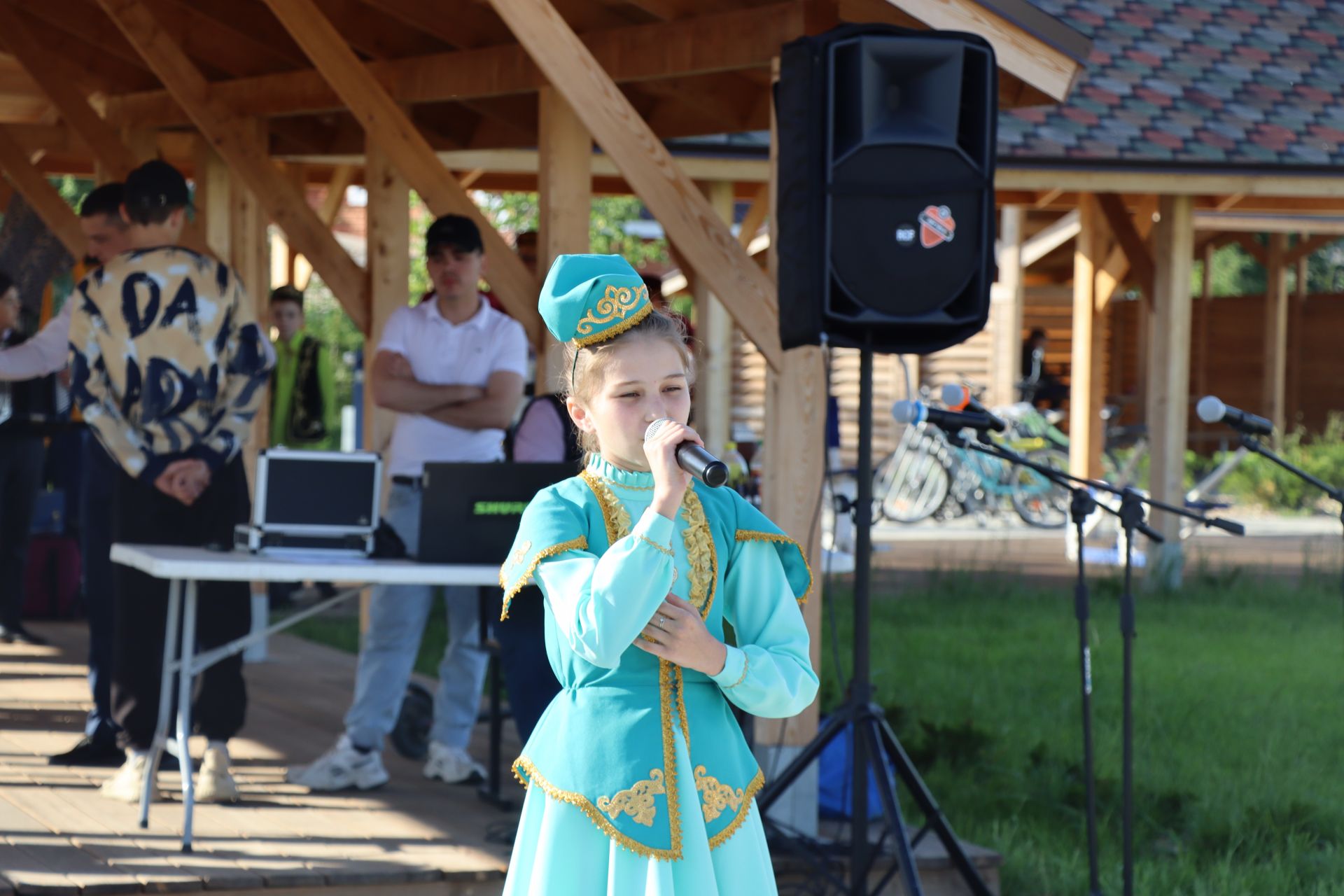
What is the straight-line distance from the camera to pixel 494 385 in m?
5.06

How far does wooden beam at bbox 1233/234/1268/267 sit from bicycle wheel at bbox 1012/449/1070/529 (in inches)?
162

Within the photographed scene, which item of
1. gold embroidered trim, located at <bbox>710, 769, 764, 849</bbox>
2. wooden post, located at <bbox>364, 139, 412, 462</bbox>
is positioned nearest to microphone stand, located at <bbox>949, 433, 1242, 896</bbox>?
gold embroidered trim, located at <bbox>710, 769, 764, 849</bbox>

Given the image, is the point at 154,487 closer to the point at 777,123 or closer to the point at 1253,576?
the point at 777,123

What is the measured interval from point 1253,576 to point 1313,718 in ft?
14.5

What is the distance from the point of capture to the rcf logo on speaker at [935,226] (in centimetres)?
421

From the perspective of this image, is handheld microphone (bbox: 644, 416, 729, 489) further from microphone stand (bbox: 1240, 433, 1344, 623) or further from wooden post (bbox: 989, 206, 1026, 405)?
wooden post (bbox: 989, 206, 1026, 405)

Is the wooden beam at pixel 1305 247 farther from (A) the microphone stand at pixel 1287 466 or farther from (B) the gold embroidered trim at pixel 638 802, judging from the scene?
(B) the gold embroidered trim at pixel 638 802

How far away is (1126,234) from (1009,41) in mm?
6635

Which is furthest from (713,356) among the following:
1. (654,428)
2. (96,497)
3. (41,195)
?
(654,428)

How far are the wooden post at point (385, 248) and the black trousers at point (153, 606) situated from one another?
135cm

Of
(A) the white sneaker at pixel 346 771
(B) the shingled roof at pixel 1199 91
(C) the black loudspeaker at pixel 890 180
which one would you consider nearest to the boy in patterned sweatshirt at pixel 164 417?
(A) the white sneaker at pixel 346 771

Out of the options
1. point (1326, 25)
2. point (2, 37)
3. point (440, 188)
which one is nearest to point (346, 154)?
point (2, 37)

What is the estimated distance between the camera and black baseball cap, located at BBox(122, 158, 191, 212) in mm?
4641

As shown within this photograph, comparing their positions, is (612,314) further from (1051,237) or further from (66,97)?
(1051,237)
